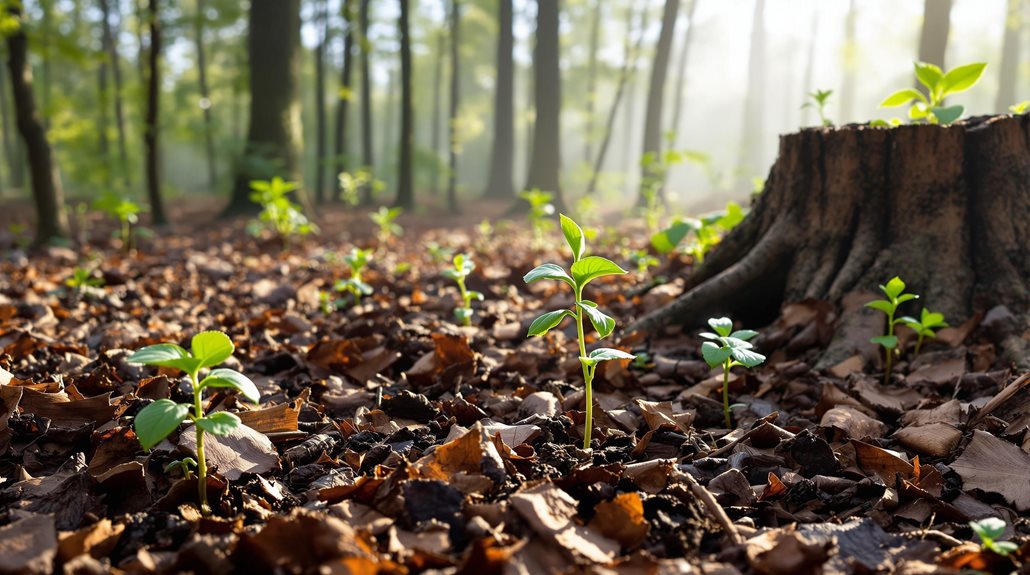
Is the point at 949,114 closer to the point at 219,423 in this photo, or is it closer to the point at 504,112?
the point at 219,423

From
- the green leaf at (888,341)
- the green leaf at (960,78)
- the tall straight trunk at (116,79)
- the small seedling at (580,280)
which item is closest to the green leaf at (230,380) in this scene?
the small seedling at (580,280)

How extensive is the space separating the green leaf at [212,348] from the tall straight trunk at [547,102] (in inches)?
546

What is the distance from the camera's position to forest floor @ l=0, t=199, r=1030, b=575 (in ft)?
4.16

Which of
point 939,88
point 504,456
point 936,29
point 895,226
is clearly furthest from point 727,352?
point 936,29

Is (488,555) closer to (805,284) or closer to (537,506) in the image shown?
(537,506)

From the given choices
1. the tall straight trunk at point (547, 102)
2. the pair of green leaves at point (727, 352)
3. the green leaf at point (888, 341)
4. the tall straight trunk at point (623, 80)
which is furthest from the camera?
the tall straight trunk at point (547, 102)

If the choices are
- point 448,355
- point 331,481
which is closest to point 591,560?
point 331,481

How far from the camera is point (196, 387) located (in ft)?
4.53

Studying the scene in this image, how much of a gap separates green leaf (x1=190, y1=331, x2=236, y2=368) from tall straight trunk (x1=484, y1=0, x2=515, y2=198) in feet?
57.4

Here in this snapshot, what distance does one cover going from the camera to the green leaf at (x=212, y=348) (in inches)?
55.1

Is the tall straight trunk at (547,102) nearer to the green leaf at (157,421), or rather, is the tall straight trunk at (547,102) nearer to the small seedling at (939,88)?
the small seedling at (939,88)

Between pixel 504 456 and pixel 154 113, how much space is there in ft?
28.5

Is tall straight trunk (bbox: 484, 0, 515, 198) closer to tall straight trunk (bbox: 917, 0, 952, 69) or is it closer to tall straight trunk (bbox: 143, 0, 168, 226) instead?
tall straight trunk (bbox: 143, 0, 168, 226)

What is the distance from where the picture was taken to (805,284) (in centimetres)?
313
